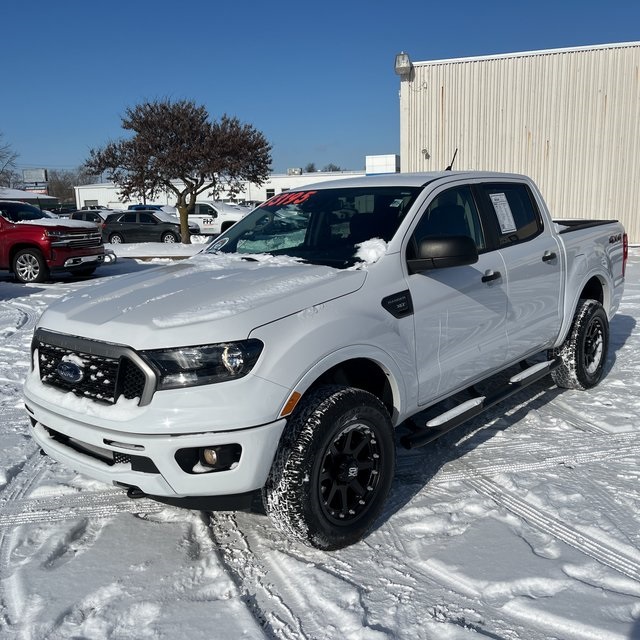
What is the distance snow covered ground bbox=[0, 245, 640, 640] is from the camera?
258 centimetres

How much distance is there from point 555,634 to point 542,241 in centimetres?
308

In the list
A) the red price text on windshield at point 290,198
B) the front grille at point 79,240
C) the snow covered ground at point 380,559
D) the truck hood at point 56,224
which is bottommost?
the snow covered ground at point 380,559

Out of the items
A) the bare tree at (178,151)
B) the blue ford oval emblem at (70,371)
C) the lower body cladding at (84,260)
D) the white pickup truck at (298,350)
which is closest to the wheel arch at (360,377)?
the white pickup truck at (298,350)

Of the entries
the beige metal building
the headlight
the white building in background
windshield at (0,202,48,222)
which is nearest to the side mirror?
the headlight

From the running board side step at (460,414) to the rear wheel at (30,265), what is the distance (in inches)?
452

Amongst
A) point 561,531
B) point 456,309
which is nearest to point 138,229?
point 456,309

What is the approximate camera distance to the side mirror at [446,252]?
3404mm

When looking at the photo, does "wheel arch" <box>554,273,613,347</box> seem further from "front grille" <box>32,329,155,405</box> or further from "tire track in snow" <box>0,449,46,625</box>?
"tire track in snow" <box>0,449,46,625</box>

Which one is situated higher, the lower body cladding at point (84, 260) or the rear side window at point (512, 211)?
the rear side window at point (512, 211)

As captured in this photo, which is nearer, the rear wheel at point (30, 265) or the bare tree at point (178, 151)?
the rear wheel at point (30, 265)

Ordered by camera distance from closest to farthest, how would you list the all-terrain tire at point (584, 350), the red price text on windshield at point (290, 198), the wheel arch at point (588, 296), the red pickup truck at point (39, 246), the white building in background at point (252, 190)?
the red price text on windshield at point (290, 198)
the wheel arch at point (588, 296)
the all-terrain tire at point (584, 350)
the red pickup truck at point (39, 246)
the white building in background at point (252, 190)

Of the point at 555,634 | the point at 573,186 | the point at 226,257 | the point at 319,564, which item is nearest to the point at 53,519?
the point at 319,564

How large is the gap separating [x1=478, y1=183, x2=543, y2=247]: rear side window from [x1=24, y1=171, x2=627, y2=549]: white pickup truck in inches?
Result: 1.0

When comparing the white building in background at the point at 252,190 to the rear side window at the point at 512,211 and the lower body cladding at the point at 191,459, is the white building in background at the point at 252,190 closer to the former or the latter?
the rear side window at the point at 512,211
